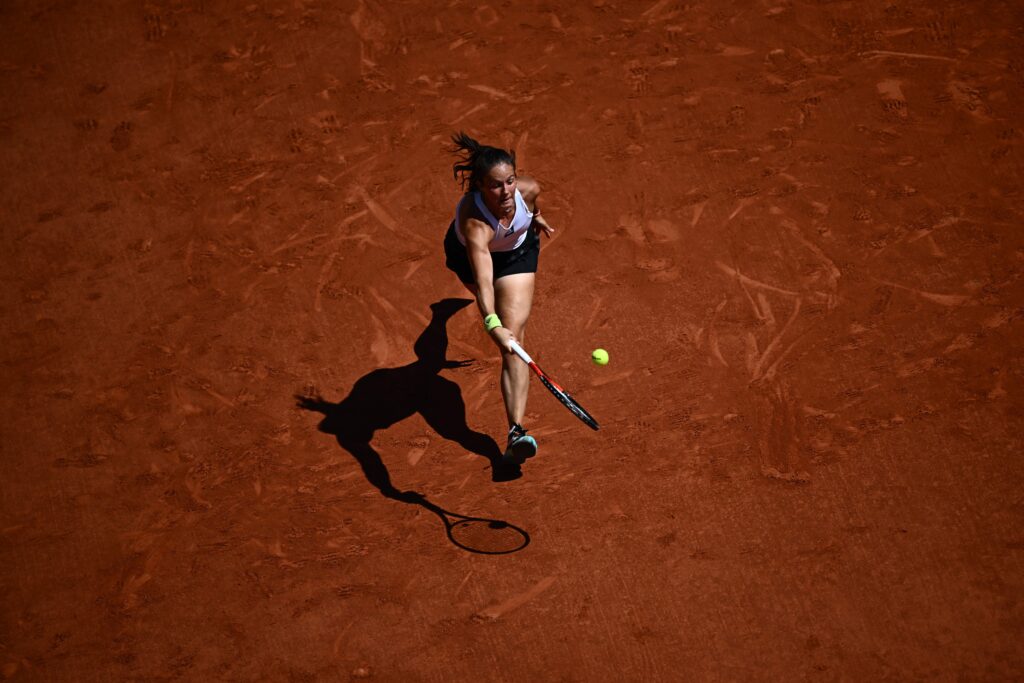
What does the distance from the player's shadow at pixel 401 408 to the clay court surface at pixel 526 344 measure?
3 cm

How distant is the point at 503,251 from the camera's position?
230 inches

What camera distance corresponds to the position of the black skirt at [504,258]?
585cm

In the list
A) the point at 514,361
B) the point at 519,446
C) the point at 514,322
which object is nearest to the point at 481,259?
the point at 514,322

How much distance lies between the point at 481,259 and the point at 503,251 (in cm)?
35

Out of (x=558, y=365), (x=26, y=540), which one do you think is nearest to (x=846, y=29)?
(x=558, y=365)

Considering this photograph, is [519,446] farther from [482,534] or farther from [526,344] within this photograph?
[526,344]

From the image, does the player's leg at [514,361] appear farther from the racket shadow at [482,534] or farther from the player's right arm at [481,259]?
the racket shadow at [482,534]

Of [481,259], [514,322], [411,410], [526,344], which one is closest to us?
[481,259]

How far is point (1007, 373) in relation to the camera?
20.6 feet

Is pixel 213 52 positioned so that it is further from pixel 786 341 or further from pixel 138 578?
pixel 786 341

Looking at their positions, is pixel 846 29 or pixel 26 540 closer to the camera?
pixel 26 540

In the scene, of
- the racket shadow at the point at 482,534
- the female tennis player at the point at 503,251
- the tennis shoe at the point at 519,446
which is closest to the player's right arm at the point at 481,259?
the female tennis player at the point at 503,251

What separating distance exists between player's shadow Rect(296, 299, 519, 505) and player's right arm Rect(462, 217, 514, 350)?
1.23 m

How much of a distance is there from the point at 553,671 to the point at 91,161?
625 cm
